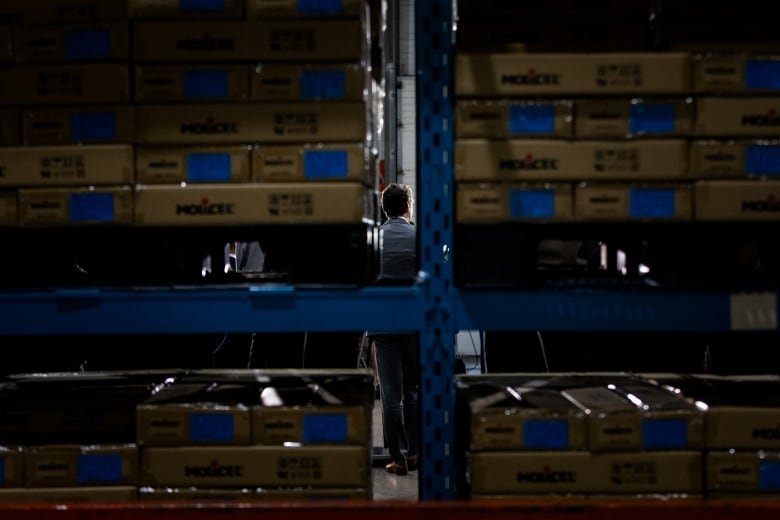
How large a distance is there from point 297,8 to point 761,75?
119 cm

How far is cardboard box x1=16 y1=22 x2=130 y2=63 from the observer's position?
196 cm

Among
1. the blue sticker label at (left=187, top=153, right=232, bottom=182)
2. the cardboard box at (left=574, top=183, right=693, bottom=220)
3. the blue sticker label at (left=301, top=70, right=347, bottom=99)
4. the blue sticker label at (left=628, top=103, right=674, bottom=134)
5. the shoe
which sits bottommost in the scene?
the shoe

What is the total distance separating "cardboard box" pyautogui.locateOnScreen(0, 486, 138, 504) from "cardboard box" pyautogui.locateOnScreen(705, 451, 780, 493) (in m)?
1.49

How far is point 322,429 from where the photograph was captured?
198 cm

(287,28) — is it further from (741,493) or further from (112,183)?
(741,493)

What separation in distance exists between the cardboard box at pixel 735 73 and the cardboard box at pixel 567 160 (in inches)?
6.6

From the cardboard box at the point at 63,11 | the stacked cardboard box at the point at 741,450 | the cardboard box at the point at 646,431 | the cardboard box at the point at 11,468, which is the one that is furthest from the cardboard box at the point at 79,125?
the stacked cardboard box at the point at 741,450

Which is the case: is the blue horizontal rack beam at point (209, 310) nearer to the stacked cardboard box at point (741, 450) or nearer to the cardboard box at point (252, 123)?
the cardboard box at point (252, 123)

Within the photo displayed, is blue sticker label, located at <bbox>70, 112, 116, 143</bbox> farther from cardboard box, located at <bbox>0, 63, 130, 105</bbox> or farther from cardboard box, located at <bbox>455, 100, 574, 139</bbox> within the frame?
cardboard box, located at <bbox>455, 100, 574, 139</bbox>

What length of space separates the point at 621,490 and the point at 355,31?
135cm

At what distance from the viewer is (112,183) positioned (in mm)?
1955

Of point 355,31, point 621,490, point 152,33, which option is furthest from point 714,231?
point 152,33

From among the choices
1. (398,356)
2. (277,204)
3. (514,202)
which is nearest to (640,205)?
(514,202)

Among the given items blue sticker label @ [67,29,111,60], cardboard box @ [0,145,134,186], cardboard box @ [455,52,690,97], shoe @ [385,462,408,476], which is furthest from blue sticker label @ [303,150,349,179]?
shoe @ [385,462,408,476]
